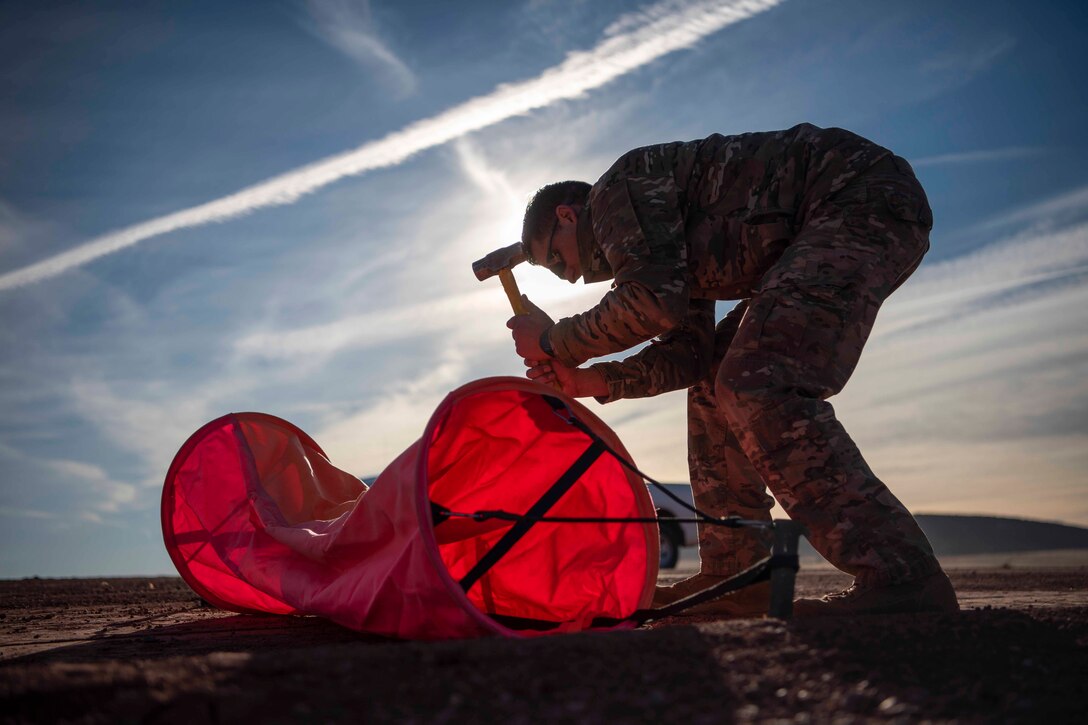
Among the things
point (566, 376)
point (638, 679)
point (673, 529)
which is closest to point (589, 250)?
point (566, 376)

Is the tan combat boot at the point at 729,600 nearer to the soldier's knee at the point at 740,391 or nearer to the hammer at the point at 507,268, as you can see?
the soldier's knee at the point at 740,391

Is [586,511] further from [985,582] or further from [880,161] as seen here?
[985,582]

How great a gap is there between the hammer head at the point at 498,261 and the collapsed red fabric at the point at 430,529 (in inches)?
36.8

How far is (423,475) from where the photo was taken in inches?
99.5

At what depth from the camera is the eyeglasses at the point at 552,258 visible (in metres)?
3.69

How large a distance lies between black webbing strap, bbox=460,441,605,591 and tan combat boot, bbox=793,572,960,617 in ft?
2.91

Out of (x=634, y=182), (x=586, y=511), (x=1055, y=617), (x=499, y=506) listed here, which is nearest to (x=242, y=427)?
(x=499, y=506)

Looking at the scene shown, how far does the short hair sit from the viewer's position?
12.1ft

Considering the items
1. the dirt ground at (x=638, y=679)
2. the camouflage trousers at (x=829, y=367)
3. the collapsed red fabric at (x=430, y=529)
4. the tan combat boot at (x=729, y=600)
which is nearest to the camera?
the dirt ground at (x=638, y=679)

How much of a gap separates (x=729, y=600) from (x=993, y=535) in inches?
847

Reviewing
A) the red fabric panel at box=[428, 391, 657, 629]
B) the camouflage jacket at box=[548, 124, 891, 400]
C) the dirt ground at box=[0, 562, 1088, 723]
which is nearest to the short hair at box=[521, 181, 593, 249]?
the camouflage jacket at box=[548, 124, 891, 400]

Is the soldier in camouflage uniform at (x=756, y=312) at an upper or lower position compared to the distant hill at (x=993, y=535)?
upper

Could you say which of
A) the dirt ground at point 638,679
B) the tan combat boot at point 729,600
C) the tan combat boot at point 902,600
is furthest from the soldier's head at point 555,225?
the dirt ground at point 638,679

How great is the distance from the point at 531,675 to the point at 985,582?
6.40 m
